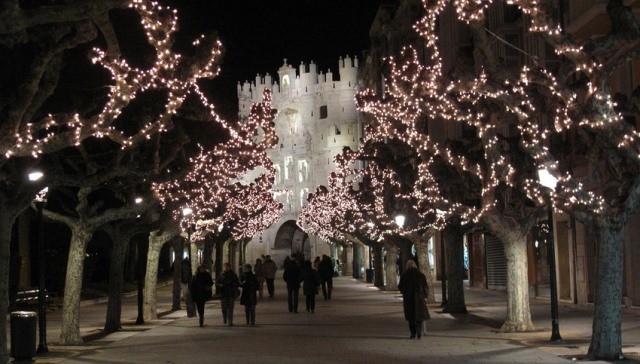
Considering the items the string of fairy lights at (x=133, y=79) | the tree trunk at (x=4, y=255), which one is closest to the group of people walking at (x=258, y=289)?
the string of fairy lights at (x=133, y=79)

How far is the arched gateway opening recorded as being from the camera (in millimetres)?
102438

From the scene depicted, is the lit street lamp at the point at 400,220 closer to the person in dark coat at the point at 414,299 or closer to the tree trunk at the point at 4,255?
the person in dark coat at the point at 414,299

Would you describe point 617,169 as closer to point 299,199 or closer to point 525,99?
point 525,99

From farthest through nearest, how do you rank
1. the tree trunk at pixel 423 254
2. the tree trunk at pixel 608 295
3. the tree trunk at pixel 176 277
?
1. the tree trunk at pixel 176 277
2. the tree trunk at pixel 423 254
3. the tree trunk at pixel 608 295

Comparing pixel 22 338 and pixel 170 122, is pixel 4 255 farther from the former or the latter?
pixel 170 122

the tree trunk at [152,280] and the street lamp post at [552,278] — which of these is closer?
the street lamp post at [552,278]

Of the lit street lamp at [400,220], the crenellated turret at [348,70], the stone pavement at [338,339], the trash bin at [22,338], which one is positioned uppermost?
the crenellated turret at [348,70]

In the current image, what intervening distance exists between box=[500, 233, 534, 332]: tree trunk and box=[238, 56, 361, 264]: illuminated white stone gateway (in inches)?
2867

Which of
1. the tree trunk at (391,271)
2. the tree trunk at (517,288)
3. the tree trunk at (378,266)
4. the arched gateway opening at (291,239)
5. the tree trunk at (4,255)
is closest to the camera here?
the tree trunk at (4,255)

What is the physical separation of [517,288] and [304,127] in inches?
3089

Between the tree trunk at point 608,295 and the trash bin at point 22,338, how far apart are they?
31.7 ft

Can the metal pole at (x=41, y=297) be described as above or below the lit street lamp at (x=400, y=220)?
below

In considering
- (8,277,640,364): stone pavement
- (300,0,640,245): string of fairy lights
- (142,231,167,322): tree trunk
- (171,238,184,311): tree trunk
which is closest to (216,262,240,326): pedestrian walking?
(8,277,640,364): stone pavement

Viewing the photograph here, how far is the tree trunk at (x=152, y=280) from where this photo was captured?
27.8 metres
